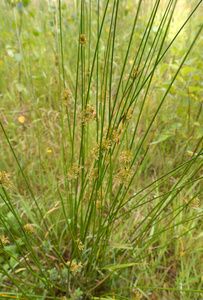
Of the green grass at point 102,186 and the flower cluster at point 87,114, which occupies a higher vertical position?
the flower cluster at point 87,114

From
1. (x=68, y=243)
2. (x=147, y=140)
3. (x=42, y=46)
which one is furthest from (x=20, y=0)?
(x=68, y=243)

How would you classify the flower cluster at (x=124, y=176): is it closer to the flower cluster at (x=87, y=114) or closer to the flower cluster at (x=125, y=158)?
the flower cluster at (x=125, y=158)

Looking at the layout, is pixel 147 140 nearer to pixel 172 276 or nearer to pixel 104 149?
pixel 172 276

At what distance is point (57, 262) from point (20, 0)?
1.73 metres

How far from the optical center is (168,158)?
154cm

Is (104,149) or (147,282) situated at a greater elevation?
(104,149)

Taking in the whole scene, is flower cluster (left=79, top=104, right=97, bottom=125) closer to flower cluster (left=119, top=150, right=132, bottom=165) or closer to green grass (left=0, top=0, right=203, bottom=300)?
green grass (left=0, top=0, right=203, bottom=300)

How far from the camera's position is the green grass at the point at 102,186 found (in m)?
0.69

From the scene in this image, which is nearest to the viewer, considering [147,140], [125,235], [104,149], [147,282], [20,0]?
[104,149]

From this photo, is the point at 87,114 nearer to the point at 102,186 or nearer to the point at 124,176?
the point at 124,176

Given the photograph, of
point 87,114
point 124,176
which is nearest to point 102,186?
point 124,176

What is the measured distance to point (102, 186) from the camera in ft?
3.83

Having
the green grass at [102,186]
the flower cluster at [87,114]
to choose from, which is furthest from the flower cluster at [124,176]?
the flower cluster at [87,114]

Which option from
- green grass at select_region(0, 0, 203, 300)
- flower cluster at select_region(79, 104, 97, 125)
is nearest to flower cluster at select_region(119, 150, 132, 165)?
green grass at select_region(0, 0, 203, 300)
